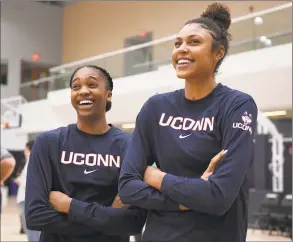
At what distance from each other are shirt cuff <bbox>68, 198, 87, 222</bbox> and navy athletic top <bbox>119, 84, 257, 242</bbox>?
0.33 m

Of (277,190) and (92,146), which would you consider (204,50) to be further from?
(277,190)

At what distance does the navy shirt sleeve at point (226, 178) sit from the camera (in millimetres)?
1826

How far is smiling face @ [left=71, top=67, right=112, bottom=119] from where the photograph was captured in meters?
2.44

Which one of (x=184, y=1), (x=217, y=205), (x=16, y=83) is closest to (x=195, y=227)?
(x=217, y=205)

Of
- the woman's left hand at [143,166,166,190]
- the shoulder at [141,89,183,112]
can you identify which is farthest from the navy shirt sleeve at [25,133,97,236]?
the shoulder at [141,89,183,112]

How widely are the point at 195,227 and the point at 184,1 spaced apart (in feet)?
55.3

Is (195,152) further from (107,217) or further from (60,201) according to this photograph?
(60,201)

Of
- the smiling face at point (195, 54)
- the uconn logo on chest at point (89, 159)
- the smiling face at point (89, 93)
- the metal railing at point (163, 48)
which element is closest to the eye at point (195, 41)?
the smiling face at point (195, 54)

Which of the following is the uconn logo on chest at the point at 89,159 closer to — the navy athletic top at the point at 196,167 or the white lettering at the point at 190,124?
the navy athletic top at the point at 196,167

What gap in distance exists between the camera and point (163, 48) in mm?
13641

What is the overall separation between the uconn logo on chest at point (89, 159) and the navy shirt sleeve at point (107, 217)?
0.21 m

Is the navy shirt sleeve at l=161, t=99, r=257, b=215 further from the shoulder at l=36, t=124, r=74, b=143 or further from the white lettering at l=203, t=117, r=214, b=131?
the shoulder at l=36, t=124, r=74, b=143

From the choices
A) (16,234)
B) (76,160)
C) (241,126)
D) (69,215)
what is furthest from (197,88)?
(16,234)

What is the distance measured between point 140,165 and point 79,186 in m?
0.49
